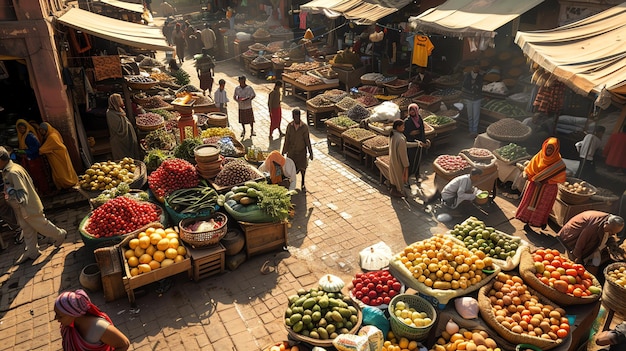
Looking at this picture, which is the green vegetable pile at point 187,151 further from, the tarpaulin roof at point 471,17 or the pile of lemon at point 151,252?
the tarpaulin roof at point 471,17

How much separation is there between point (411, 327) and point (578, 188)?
5.18 meters

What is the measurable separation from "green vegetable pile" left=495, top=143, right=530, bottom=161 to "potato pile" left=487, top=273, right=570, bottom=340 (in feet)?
15.0

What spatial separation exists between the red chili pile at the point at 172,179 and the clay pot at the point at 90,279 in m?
1.76

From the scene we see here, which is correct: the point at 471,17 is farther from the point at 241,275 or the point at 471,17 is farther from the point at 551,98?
the point at 241,275

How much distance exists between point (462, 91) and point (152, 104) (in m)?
9.59

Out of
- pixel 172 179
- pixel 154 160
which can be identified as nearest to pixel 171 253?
pixel 172 179

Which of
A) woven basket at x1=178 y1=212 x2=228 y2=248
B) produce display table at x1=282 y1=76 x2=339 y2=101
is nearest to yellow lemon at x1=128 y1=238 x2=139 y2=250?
woven basket at x1=178 y1=212 x2=228 y2=248

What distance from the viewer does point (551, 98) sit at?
11.1m

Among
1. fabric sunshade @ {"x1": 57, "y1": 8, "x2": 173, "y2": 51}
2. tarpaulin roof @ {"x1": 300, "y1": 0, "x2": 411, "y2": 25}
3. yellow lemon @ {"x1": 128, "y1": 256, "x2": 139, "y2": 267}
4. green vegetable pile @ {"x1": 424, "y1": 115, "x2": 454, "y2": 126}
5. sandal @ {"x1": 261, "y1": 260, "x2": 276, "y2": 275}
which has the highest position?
fabric sunshade @ {"x1": 57, "y1": 8, "x2": 173, "y2": 51}

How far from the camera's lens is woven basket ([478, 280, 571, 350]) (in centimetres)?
494

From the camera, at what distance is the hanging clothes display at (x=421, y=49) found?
13805mm

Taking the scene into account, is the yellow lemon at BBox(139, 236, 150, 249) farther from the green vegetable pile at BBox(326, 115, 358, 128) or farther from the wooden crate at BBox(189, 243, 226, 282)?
the green vegetable pile at BBox(326, 115, 358, 128)

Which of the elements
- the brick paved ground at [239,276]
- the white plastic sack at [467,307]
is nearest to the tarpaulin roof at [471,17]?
the brick paved ground at [239,276]

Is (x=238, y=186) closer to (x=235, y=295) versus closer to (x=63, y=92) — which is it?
(x=235, y=295)
